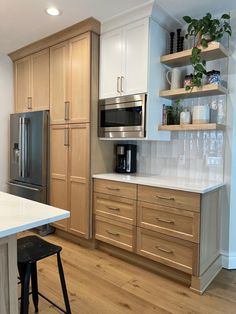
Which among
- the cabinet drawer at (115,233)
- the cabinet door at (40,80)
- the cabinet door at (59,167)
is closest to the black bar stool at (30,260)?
the cabinet drawer at (115,233)

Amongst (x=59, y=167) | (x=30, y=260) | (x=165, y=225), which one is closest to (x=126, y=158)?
(x=59, y=167)

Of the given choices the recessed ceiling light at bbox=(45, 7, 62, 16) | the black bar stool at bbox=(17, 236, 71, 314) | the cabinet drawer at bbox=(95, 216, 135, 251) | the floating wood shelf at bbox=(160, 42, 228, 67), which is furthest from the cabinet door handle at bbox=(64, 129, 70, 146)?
the black bar stool at bbox=(17, 236, 71, 314)

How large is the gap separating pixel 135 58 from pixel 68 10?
81 cm

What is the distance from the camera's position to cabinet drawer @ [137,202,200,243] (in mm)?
2119

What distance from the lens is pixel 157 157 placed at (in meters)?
3.02

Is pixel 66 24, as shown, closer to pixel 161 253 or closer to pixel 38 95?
pixel 38 95

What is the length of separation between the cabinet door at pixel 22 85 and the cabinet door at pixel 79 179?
1.10 m

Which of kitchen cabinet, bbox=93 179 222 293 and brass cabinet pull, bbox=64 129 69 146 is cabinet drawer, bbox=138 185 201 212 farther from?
brass cabinet pull, bbox=64 129 69 146

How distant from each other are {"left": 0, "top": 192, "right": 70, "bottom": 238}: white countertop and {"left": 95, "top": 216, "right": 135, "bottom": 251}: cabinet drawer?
4.12 ft

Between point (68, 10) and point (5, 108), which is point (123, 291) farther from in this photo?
point (5, 108)

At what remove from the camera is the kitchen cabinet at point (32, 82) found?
10.9ft

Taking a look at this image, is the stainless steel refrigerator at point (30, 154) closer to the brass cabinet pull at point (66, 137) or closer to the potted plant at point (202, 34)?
the brass cabinet pull at point (66, 137)

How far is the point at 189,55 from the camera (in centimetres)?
244

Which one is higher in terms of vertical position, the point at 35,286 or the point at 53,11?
the point at 53,11
